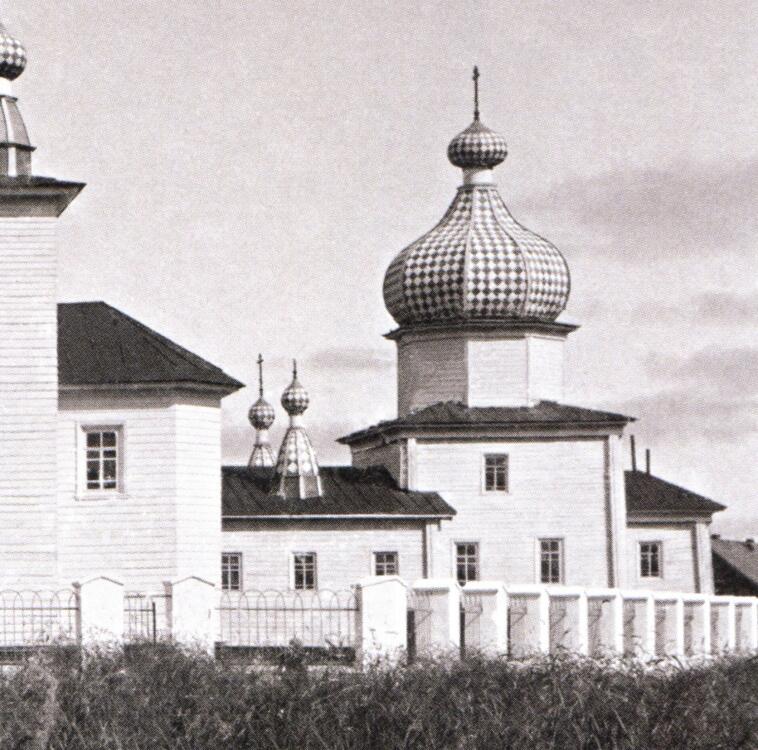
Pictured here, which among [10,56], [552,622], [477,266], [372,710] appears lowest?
[372,710]

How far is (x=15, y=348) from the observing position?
2978cm

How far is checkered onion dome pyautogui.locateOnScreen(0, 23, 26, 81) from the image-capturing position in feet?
110

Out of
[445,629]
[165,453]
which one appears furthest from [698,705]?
[165,453]

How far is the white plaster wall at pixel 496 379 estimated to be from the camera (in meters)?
44.7

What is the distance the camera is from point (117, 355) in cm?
3456

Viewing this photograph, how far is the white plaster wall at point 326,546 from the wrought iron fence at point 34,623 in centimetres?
1128

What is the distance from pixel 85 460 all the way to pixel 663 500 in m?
17.0

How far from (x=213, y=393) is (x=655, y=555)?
15.1 m

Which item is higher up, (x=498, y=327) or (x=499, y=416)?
(x=498, y=327)

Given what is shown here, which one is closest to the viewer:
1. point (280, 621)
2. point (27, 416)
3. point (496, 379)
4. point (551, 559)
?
point (27, 416)

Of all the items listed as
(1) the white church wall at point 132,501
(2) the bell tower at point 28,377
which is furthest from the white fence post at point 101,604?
(1) the white church wall at point 132,501

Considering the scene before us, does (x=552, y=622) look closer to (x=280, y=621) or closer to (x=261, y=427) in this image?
(x=280, y=621)

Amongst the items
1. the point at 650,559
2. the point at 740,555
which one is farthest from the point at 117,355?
the point at 740,555

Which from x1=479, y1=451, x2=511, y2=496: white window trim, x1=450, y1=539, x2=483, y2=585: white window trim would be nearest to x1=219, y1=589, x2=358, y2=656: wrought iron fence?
x1=450, y1=539, x2=483, y2=585: white window trim
